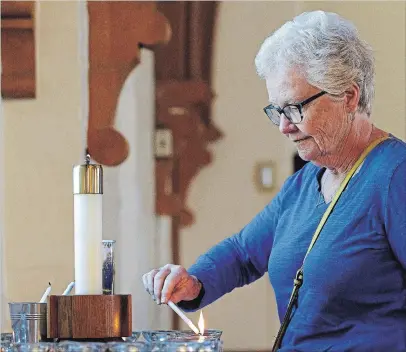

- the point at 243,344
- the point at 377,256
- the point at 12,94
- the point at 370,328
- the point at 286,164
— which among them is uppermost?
the point at 12,94

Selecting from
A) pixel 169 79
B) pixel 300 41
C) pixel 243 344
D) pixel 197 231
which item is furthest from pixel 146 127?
pixel 300 41

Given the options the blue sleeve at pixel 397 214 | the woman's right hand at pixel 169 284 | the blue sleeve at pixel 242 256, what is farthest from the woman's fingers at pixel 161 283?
the blue sleeve at pixel 397 214

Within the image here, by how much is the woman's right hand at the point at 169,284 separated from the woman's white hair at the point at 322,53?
408mm

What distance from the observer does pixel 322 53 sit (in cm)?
167

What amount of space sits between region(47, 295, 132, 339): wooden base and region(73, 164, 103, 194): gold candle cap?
0.17 meters

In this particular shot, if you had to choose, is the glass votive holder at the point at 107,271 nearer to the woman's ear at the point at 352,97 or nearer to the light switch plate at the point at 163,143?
the woman's ear at the point at 352,97

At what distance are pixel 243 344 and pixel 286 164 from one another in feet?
2.57

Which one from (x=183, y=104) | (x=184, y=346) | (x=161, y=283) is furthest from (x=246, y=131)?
(x=184, y=346)

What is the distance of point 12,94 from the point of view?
A: 3.85 meters

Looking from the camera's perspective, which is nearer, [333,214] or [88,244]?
[88,244]

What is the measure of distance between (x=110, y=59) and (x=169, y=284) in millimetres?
2292

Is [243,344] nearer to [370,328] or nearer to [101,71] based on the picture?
A: [101,71]

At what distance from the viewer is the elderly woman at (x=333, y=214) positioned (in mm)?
1600

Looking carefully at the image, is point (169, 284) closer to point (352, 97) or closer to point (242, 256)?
point (242, 256)
